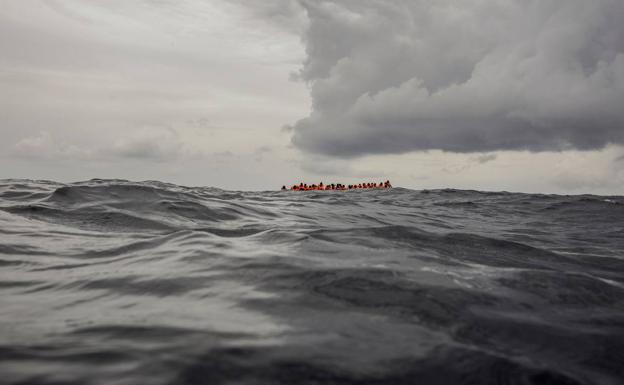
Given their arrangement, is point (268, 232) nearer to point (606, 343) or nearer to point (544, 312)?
point (544, 312)

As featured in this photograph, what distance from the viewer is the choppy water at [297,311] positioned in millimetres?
2646

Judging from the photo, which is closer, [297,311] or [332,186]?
[297,311]

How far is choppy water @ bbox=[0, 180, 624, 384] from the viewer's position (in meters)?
2.65

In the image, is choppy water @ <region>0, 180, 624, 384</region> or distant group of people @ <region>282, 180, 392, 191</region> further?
distant group of people @ <region>282, 180, 392, 191</region>

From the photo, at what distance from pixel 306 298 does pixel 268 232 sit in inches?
164

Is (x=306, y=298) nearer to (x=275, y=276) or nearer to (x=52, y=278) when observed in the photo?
(x=275, y=276)

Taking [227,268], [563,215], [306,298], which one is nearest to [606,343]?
[306,298]

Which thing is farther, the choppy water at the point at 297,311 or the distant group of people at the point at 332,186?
the distant group of people at the point at 332,186

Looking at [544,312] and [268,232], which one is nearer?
[544,312]

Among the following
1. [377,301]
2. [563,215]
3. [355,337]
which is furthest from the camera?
[563,215]


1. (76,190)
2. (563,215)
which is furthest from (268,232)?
(563,215)

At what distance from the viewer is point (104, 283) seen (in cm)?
456

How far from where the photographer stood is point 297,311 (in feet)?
11.9

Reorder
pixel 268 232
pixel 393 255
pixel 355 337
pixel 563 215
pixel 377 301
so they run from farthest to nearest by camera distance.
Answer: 1. pixel 563 215
2. pixel 268 232
3. pixel 393 255
4. pixel 377 301
5. pixel 355 337
